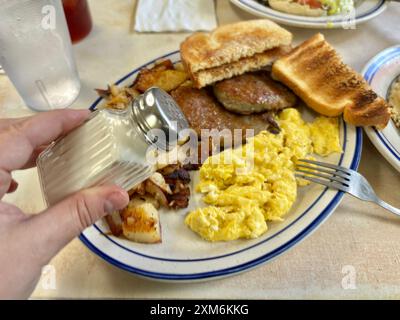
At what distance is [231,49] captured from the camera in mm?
1809

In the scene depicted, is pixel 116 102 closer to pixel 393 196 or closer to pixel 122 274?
pixel 122 274

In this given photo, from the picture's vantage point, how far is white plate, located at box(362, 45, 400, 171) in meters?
1.45

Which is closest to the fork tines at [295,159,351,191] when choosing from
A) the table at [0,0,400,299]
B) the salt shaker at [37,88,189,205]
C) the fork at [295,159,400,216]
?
the fork at [295,159,400,216]

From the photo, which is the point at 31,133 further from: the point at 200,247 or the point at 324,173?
the point at 324,173

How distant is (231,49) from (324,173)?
0.82m

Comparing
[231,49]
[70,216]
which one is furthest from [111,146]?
[231,49]

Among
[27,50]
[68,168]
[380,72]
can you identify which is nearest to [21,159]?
[68,168]

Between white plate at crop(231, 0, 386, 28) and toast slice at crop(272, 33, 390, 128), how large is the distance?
0.26 m

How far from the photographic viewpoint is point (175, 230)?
4.26ft

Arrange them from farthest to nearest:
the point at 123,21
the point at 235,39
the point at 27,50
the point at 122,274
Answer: the point at 123,21, the point at 235,39, the point at 27,50, the point at 122,274

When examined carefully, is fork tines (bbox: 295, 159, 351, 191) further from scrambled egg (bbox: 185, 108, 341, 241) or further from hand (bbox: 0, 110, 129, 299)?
hand (bbox: 0, 110, 129, 299)

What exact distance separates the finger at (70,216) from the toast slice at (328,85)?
1056mm

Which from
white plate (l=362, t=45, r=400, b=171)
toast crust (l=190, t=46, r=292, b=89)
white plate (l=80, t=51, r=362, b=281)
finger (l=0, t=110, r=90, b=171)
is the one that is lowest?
white plate (l=80, t=51, r=362, b=281)

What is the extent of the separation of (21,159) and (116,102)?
2.09 ft
